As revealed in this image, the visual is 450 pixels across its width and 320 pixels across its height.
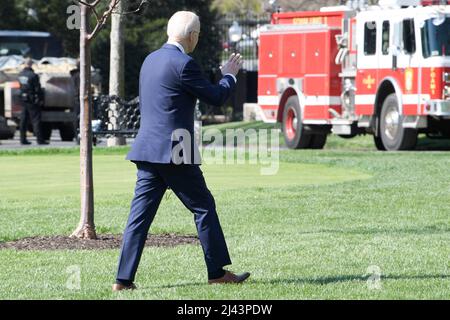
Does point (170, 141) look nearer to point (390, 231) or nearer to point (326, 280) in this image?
point (326, 280)

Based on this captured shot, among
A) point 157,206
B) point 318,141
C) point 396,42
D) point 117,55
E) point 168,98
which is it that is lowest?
point 318,141

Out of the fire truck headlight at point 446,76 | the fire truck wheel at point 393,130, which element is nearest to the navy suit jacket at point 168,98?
the fire truck headlight at point 446,76

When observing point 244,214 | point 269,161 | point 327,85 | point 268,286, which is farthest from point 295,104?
point 268,286

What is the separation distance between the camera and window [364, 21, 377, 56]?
28422 mm

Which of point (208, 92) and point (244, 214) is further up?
point (208, 92)

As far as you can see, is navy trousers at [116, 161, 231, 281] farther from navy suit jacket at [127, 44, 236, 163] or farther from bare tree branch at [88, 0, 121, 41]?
bare tree branch at [88, 0, 121, 41]

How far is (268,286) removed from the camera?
32.4ft

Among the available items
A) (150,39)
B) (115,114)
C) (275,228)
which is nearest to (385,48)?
(115,114)

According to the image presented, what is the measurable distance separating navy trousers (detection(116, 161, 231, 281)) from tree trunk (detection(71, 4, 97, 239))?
121 inches

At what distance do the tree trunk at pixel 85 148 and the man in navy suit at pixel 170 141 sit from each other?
308cm

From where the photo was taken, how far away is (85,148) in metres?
13.0

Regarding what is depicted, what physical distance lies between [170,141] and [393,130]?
18402mm
